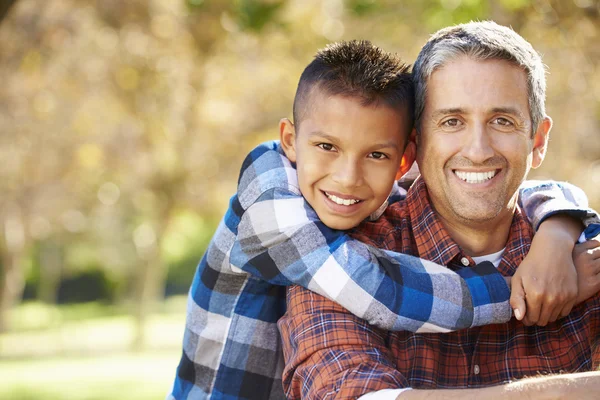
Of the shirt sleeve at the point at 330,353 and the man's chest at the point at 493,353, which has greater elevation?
the shirt sleeve at the point at 330,353

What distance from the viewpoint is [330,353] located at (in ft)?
7.63

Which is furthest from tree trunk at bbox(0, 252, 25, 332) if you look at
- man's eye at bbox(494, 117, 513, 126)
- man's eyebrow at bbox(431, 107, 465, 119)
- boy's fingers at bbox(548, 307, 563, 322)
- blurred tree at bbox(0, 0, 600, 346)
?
boy's fingers at bbox(548, 307, 563, 322)

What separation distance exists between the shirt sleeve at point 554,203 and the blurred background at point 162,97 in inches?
119

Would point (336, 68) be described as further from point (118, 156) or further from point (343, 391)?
point (118, 156)

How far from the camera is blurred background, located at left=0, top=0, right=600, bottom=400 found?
8117 millimetres

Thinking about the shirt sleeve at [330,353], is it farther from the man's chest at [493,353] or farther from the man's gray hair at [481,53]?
the man's gray hair at [481,53]

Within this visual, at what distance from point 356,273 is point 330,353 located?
26cm

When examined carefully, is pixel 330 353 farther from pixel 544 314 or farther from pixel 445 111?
pixel 445 111

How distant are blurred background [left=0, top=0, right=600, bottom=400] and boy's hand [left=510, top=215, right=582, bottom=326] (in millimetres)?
3579

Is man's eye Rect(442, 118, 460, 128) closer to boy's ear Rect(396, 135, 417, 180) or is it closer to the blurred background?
boy's ear Rect(396, 135, 417, 180)

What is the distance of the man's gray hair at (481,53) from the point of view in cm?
266

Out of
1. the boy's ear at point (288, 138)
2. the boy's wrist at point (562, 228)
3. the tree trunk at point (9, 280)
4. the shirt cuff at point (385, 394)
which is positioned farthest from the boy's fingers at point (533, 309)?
the tree trunk at point (9, 280)

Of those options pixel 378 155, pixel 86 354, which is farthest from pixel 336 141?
pixel 86 354

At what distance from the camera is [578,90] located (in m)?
11.8
